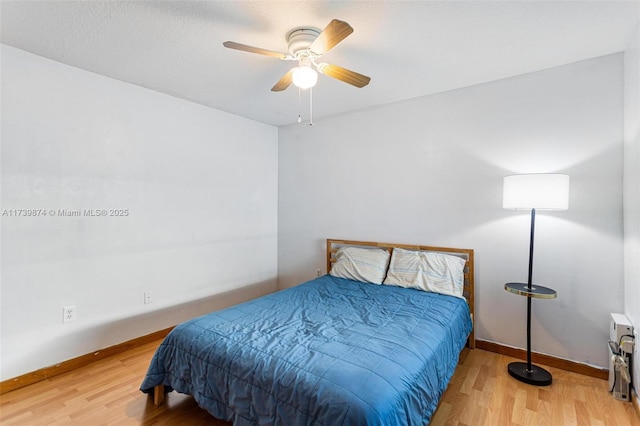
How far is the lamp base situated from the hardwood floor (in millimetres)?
41

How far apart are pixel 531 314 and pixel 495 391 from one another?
78cm

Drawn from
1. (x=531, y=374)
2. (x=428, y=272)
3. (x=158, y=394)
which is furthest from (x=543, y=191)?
(x=158, y=394)

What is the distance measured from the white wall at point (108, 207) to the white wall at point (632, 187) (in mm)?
3437

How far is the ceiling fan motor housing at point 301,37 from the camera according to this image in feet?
6.14

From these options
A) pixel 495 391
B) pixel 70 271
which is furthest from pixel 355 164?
pixel 70 271

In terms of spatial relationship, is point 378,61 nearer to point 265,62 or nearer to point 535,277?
point 265,62

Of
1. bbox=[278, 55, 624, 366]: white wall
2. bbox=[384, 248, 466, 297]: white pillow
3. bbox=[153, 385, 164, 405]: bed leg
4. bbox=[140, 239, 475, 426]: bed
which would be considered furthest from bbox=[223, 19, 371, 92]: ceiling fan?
bbox=[153, 385, 164, 405]: bed leg

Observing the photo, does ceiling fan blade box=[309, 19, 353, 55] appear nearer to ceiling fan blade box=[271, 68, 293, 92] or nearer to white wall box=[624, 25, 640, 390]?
ceiling fan blade box=[271, 68, 293, 92]

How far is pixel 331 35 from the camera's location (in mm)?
1592

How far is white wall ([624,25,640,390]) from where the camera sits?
1.89m

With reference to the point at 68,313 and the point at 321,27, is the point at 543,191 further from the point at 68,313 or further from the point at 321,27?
the point at 68,313

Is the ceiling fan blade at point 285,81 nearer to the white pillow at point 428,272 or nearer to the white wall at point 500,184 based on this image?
the white wall at point 500,184

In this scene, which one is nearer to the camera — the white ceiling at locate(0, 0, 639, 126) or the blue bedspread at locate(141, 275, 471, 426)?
the blue bedspread at locate(141, 275, 471, 426)

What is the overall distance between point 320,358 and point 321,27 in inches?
74.1
